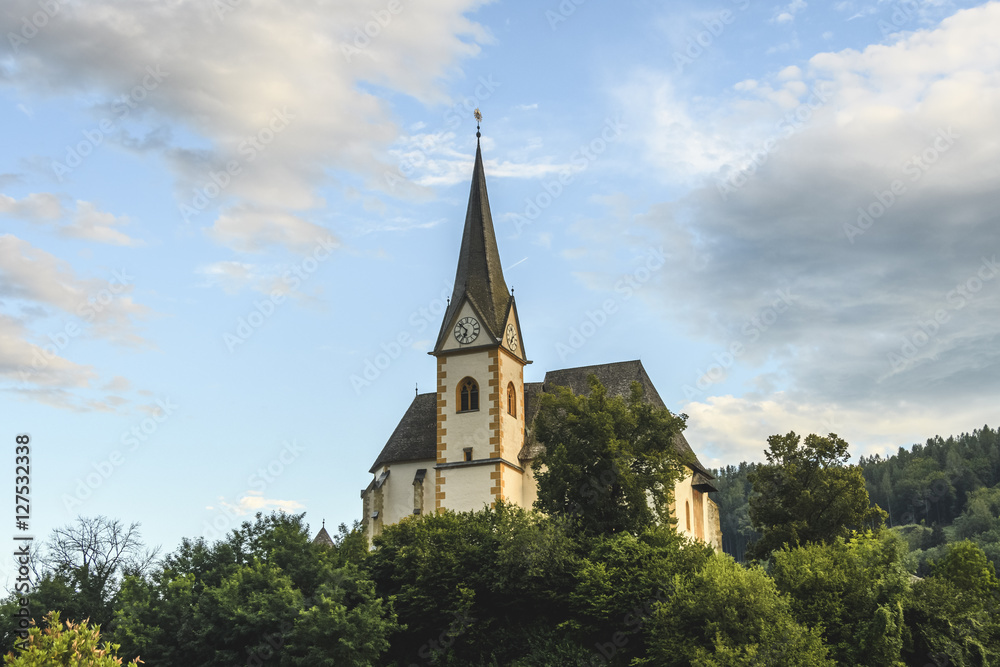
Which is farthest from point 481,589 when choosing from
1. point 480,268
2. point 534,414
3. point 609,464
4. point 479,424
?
point 480,268

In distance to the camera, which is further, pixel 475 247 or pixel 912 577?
pixel 475 247

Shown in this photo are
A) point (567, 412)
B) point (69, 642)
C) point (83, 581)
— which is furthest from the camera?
point (83, 581)

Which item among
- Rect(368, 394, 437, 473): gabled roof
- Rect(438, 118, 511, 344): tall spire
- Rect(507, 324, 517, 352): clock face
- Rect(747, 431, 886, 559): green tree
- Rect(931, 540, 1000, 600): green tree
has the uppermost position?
Rect(438, 118, 511, 344): tall spire

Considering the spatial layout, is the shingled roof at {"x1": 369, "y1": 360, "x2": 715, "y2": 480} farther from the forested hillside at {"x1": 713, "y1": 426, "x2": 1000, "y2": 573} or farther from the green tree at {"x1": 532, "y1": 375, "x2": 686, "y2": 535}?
the forested hillside at {"x1": 713, "y1": 426, "x2": 1000, "y2": 573}

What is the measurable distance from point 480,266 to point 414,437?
1057 centimetres

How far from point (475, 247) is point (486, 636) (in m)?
Answer: 24.9

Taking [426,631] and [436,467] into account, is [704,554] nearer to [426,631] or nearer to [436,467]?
[426,631]

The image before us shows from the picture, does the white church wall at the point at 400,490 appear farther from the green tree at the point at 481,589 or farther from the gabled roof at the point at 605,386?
the green tree at the point at 481,589

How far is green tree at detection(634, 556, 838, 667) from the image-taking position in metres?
33.5

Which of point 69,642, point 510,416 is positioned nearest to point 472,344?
point 510,416

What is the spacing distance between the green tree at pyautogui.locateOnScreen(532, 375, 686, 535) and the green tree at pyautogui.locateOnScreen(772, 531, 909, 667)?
5844 millimetres

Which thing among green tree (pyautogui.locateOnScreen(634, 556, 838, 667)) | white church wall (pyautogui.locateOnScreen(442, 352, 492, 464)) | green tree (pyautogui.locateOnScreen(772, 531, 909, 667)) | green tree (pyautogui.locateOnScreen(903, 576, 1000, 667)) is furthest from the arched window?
green tree (pyautogui.locateOnScreen(903, 576, 1000, 667))

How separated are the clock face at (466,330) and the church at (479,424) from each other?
56 millimetres

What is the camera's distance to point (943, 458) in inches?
6216
